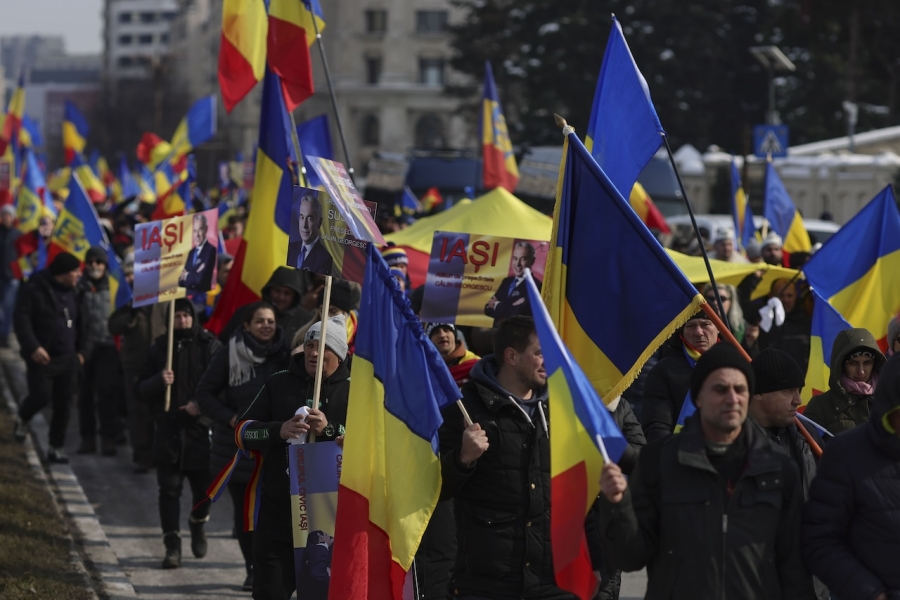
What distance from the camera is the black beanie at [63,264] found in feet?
41.1

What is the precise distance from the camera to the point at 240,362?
8.02 meters

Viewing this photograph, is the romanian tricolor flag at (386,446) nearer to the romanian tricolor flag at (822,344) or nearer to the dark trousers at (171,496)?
the romanian tricolor flag at (822,344)

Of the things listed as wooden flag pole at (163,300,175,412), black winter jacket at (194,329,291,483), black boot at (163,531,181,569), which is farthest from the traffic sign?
black winter jacket at (194,329,291,483)

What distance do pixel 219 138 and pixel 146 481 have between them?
78.7m

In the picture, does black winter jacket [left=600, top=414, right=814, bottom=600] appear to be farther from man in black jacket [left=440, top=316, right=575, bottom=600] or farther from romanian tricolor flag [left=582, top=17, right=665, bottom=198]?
romanian tricolor flag [left=582, top=17, right=665, bottom=198]

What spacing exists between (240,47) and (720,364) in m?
7.83

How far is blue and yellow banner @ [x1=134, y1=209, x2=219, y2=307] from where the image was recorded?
9.93 meters

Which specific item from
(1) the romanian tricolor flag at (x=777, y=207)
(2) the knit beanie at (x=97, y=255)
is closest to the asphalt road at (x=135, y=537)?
(2) the knit beanie at (x=97, y=255)

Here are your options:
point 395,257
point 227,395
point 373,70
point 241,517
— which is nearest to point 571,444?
point 227,395

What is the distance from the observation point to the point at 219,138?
8950cm

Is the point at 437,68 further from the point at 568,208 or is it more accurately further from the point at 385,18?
the point at 568,208

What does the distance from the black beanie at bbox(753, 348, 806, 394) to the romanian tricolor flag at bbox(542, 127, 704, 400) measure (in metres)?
0.30

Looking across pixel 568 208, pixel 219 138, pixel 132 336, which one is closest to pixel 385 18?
pixel 219 138

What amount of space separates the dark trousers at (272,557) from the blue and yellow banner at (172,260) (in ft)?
11.2
